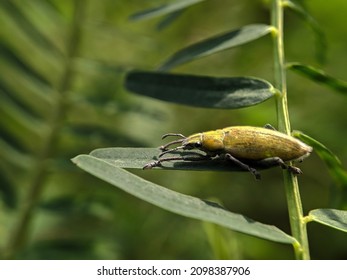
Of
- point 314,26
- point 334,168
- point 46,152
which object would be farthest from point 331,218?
point 46,152

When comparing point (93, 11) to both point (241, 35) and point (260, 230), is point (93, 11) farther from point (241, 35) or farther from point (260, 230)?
point (260, 230)

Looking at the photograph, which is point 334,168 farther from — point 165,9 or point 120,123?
point 120,123

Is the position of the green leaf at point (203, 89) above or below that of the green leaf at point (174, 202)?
above

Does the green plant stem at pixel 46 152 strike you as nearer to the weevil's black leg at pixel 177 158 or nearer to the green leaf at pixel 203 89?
the green leaf at pixel 203 89

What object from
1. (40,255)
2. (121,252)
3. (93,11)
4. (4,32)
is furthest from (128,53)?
(40,255)

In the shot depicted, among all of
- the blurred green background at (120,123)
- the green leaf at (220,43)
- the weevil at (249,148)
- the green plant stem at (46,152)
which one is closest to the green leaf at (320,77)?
the green leaf at (220,43)

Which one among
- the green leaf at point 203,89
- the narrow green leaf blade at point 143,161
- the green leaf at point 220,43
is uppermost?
the green leaf at point 220,43
